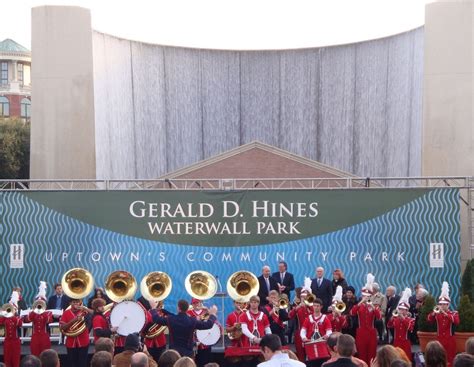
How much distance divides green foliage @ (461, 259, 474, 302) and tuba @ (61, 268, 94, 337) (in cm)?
974

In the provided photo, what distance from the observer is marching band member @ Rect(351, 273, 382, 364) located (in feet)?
65.7

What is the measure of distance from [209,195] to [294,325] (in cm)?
372

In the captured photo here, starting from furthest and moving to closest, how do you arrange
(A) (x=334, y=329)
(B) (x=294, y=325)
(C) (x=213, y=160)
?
(C) (x=213, y=160) → (B) (x=294, y=325) → (A) (x=334, y=329)

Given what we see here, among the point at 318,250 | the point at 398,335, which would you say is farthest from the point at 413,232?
the point at 398,335

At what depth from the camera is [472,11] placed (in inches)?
1323

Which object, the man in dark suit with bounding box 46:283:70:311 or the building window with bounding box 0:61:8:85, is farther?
the building window with bounding box 0:61:8:85

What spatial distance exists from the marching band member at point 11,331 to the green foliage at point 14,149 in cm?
3876

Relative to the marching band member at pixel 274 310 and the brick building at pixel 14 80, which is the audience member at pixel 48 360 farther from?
the brick building at pixel 14 80

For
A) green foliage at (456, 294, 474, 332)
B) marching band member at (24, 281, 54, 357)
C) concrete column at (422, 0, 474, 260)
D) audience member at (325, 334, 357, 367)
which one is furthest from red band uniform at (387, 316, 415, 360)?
concrete column at (422, 0, 474, 260)

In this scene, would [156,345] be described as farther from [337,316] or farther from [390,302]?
[390,302]

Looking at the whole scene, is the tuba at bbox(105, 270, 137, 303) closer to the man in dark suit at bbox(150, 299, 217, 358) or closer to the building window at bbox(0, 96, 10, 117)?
the man in dark suit at bbox(150, 299, 217, 358)

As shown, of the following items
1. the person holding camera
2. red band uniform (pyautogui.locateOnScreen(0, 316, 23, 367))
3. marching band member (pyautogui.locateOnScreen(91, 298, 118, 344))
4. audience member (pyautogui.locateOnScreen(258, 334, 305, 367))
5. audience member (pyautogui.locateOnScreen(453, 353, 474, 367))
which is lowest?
red band uniform (pyautogui.locateOnScreen(0, 316, 23, 367))

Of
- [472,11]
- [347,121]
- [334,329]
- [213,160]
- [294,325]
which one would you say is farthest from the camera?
[347,121]

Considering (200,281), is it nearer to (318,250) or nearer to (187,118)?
(318,250)
